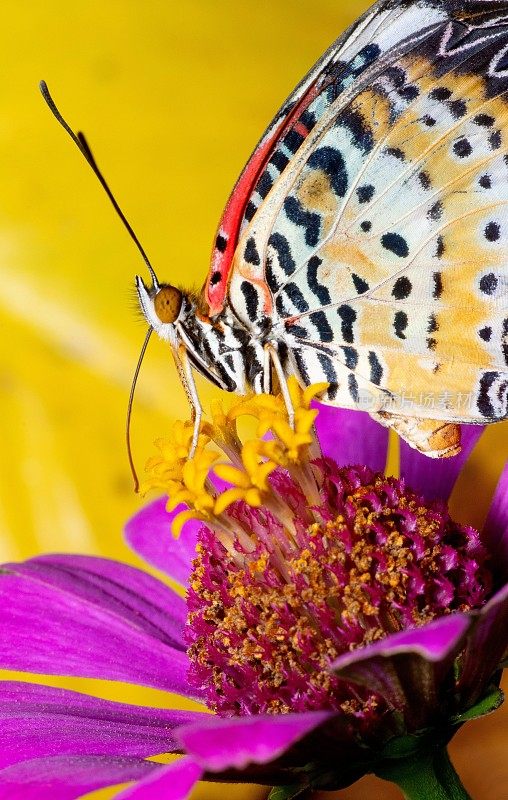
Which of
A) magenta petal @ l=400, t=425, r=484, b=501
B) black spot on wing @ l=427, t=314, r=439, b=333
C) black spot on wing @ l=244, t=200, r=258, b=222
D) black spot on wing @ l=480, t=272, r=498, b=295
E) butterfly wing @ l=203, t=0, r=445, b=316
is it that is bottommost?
magenta petal @ l=400, t=425, r=484, b=501

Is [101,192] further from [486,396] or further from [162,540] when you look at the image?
[486,396]

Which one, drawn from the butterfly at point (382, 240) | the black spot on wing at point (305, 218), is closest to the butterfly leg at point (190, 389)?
the butterfly at point (382, 240)

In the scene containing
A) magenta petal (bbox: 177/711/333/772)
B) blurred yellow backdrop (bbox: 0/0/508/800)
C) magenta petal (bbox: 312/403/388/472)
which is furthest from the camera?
blurred yellow backdrop (bbox: 0/0/508/800)

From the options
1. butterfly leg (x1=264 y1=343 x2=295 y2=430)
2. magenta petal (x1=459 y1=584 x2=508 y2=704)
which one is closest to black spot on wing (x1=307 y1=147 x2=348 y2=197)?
butterfly leg (x1=264 y1=343 x2=295 y2=430)

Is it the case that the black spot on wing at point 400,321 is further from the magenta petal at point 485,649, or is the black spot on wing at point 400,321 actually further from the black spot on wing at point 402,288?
the magenta petal at point 485,649

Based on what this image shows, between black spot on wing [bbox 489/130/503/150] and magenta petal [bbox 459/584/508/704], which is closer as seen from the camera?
magenta petal [bbox 459/584/508/704]

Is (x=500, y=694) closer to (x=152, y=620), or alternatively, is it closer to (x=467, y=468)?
(x=152, y=620)

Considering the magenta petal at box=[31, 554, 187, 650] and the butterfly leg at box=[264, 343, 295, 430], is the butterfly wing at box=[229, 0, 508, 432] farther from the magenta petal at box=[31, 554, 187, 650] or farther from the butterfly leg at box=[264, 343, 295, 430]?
the magenta petal at box=[31, 554, 187, 650]

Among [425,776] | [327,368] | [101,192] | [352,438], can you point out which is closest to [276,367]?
[327,368]
